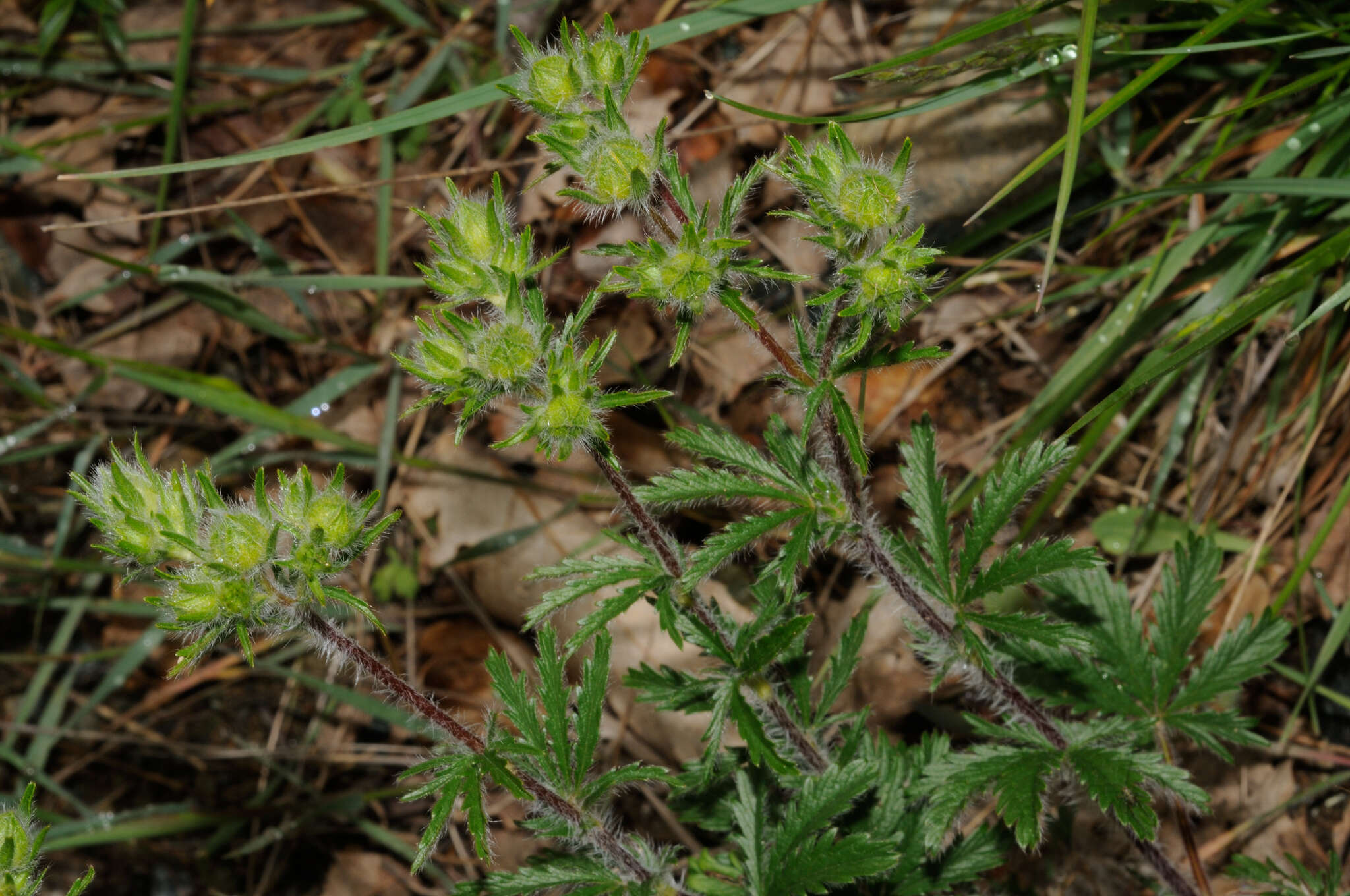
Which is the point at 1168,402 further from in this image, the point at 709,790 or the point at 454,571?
the point at 454,571

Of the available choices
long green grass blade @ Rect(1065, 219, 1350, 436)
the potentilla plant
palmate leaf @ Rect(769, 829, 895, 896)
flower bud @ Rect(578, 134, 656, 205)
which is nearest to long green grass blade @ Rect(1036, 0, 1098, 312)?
long green grass blade @ Rect(1065, 219, 1350, 436)

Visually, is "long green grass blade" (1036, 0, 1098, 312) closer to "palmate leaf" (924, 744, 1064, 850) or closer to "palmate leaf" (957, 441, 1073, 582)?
"palmate leaf" (957, 441, 1073, 582)

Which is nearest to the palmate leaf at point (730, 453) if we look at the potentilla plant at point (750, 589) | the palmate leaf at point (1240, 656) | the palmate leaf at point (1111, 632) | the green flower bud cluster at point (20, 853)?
the potentilla plant at point (750, 589)

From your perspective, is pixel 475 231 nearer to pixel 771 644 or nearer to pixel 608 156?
pixel 608 156

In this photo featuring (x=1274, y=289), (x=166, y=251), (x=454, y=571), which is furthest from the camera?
(x=166, y=251)

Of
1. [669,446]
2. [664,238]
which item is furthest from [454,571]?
[664,238]
